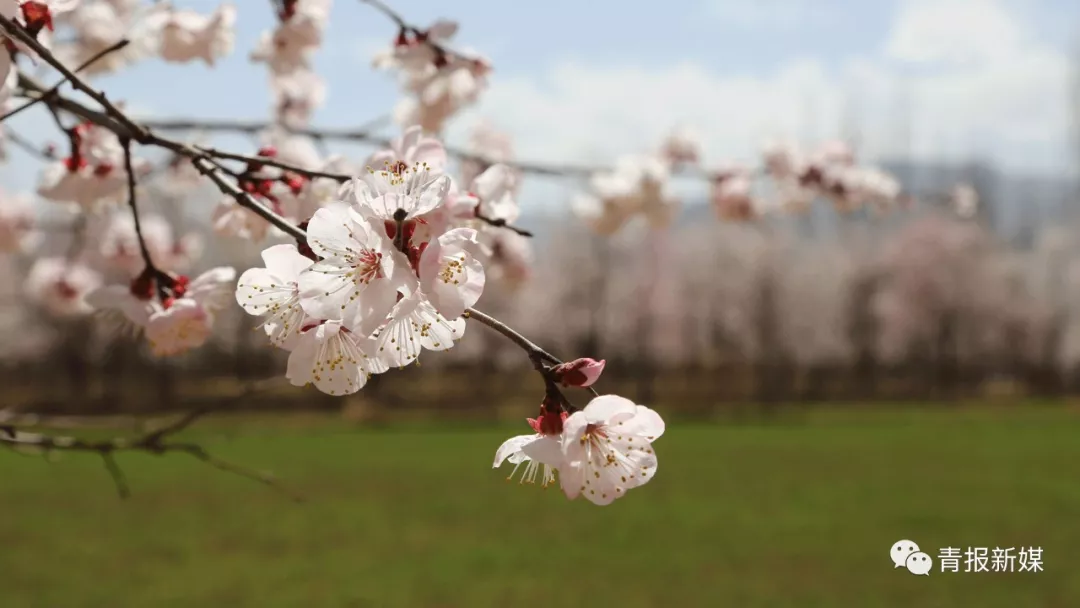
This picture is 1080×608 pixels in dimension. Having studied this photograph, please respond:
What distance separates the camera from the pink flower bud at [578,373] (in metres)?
0.86

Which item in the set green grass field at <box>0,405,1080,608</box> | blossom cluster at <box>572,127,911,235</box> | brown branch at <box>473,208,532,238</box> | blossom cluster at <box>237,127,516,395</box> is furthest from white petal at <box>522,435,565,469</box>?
blossom cluster at <box>572,127,911,235</box>

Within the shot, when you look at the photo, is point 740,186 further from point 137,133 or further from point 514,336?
point 514,336

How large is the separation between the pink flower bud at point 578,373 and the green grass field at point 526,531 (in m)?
1.70

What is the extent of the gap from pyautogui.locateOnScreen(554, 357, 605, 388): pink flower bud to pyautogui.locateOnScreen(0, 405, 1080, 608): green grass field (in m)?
1.70

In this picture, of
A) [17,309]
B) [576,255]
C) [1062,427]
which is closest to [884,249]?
[576,255]

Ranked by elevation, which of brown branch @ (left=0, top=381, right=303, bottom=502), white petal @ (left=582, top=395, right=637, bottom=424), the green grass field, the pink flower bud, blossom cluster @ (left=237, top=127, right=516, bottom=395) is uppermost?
blossom cluster @ (left=237, top=127, right=516, bottom=395)

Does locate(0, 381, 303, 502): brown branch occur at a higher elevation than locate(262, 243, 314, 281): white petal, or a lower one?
lower

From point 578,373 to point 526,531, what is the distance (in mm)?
7415

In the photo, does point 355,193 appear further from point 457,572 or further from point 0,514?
point 0,514

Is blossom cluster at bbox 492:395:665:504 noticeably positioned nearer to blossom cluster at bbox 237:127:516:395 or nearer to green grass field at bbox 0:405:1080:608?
blossom cluster at bbox 237:127:516:395

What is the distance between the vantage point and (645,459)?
0.96 meters

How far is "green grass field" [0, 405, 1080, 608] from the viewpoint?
231 inches

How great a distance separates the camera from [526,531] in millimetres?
8062

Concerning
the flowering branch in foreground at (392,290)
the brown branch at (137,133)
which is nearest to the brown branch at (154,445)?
the flowering branch in foreground at (392,290)
